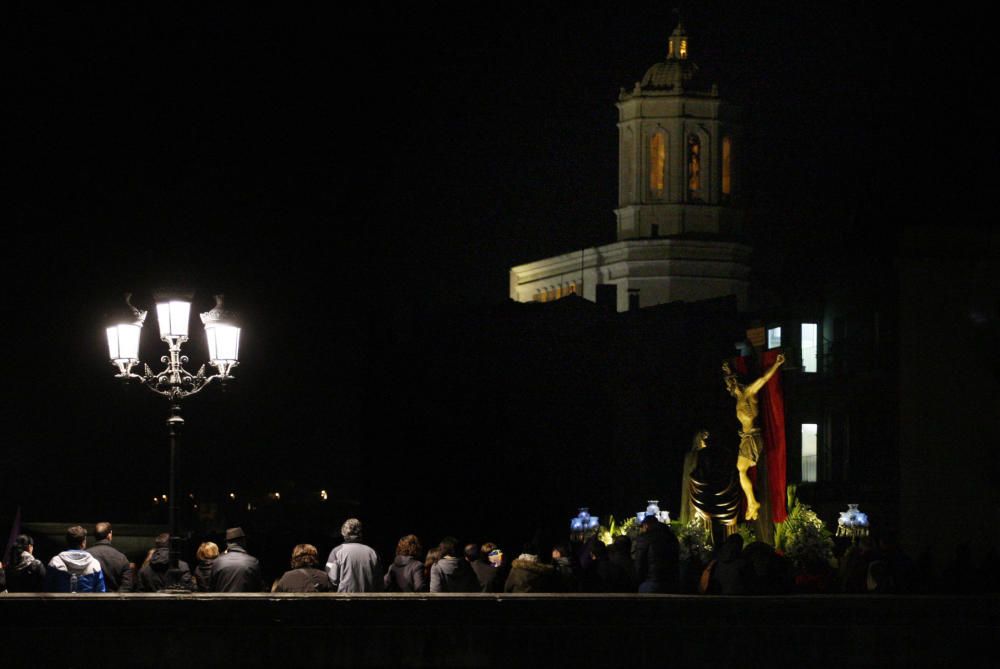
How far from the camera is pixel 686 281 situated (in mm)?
89062

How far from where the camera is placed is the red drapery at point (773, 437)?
96.7 feet

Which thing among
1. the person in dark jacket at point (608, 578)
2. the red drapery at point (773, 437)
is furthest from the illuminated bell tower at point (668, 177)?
the person in dark jacket at point (608, 578)

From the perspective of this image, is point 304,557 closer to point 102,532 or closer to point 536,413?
point 102,532

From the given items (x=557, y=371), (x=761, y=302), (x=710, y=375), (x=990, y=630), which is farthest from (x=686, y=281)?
(x=990, y=630)

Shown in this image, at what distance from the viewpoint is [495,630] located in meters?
16.5

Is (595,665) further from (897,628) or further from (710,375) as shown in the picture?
(710,375)

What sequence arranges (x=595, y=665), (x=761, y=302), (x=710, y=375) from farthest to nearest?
1. (x=761, y=302)
2. (x=710, y=375)
3. (x=595, y=665)

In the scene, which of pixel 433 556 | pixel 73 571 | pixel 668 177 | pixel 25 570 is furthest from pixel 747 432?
pixel 668 177

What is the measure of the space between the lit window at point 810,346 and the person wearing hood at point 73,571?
41935 mm

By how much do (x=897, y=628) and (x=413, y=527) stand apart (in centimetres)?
5329

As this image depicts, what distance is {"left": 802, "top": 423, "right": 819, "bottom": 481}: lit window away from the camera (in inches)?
2226

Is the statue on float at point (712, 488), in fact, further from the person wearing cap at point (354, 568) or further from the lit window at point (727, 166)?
the lit window at point (727, 166)

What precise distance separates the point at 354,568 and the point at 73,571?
102 inches

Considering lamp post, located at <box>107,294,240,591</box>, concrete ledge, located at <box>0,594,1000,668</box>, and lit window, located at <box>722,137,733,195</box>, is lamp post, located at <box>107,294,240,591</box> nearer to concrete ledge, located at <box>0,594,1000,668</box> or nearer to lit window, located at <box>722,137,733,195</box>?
concrete ledge, located at <box>0,594,1000,668</box>
